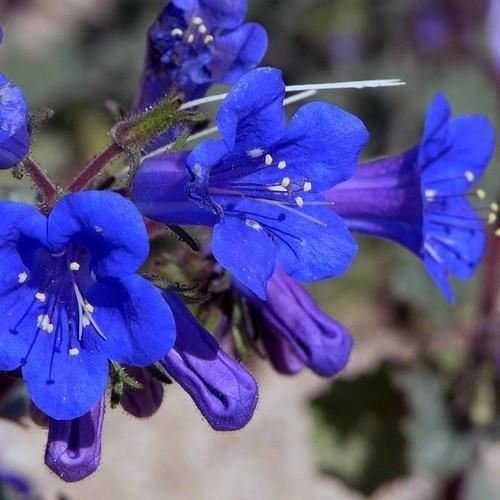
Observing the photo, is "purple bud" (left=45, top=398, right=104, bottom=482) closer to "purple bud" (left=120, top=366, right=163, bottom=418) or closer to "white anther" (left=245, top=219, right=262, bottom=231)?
"purple bud" (left=120, top=366, right=163, bottom=418)

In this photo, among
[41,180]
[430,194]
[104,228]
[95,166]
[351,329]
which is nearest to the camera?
[104,228]

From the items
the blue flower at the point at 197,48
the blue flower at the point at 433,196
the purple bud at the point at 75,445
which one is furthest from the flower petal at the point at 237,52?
the purple bud at the point at 75,445

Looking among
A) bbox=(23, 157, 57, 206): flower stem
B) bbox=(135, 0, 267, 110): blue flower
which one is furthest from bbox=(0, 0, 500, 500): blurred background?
bbox=(23, 157, 57, 206): flower stem

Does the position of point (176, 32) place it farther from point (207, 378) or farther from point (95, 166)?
point (207, 378)

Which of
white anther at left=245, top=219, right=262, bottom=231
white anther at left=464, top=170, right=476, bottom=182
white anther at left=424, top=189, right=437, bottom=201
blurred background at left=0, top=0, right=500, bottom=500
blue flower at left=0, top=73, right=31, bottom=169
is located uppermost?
blue flower at left=0, top=73, right=31, bottom=169

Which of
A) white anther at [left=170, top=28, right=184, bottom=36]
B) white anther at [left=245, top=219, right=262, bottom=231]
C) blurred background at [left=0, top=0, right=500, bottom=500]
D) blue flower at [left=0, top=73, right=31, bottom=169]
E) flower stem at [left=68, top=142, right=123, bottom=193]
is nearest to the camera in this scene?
blue flower at [left=0, top=73, right=31, bottom=169]

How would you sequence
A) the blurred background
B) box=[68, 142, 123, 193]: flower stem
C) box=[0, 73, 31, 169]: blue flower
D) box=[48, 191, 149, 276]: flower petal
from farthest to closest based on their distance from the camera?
the blurred background < box=[68, 142, 123, 193]: flower stem < box=[0, 73, 31, 169]: blue flower < box=[48, 191, 149, 276]: flower petal

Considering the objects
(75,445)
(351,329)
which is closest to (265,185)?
(75,445)

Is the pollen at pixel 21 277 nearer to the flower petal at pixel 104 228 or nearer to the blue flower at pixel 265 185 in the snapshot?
the flower petal at pixel 104 228
